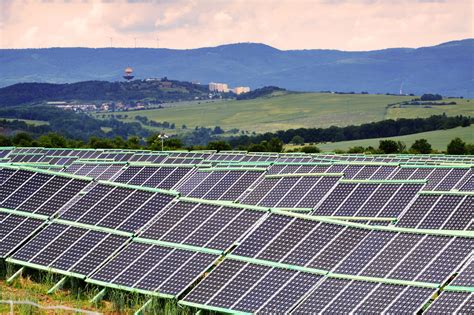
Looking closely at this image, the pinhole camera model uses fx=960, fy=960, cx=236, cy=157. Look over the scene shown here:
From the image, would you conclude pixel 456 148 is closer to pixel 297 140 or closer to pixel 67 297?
pixel 297 140

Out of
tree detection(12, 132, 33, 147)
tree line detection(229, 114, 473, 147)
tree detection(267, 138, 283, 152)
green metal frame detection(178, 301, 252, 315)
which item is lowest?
tree line detection(229, 114, 473, 147)

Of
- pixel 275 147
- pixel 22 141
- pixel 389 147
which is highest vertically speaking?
pixel 22 141

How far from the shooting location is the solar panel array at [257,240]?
2305 centimetres

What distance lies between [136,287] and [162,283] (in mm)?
768

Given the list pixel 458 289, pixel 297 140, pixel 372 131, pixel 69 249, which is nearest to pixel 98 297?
pixel 69 249

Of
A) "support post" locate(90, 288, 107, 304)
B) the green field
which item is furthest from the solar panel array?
the green field

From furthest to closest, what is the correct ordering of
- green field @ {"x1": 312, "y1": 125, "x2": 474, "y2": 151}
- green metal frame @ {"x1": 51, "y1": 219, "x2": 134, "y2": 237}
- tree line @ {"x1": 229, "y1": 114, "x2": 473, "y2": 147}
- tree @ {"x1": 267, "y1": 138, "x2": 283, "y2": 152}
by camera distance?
tree line @ {"x1": 229, "y1": 114, "x2": 473, "y2": 147} → green field @ {"x1": 312, "y1": 125, "x2": 474, "y2": 151} → tree @ {"x1": 267, "y1": 138, "x2": 283, "y2": 152} → green metal frame @ {"x1": 51, "y1": 219, "x2": 134, "y2": 237}

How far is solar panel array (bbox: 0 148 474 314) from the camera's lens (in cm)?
2305

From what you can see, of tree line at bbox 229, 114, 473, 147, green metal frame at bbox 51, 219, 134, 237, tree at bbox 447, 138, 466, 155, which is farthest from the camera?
tree line at bbox 229, 114, 473, 147

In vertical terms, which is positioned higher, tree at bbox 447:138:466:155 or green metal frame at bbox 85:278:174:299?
green metal frame at bbox 85:278:174:299

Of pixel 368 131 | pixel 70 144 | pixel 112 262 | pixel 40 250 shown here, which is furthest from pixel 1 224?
pixel 368 131

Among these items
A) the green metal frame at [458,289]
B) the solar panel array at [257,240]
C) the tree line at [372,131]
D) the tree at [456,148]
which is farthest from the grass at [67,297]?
the tree line at [372,131]

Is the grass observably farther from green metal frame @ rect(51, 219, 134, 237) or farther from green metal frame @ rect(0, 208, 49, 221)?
green metal frame @ rect(0, 208, 49, 221)

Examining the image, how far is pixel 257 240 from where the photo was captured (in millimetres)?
25984
